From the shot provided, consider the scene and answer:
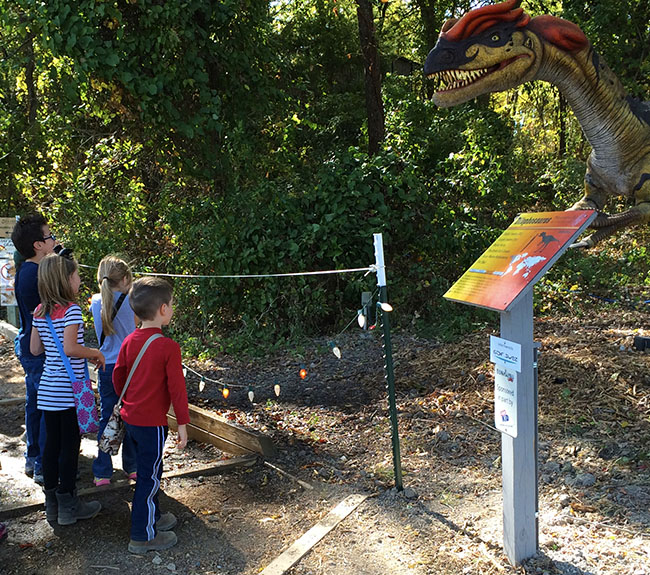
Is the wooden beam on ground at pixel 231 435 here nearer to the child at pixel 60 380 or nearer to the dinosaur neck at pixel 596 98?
the child at pixel 60 380

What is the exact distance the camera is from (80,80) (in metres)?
7.38

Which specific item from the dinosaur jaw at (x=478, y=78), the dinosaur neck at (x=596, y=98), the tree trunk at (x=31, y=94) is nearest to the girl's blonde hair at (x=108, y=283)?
the dinosaur jaw at (x=478, y=78)

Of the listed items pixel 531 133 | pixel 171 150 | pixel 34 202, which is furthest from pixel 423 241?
pixel 531 133

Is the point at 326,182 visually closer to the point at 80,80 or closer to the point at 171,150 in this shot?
the point at 171,150

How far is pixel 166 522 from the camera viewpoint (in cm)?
373

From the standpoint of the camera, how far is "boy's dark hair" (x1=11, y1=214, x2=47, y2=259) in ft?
13.9

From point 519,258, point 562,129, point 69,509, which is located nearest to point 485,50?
point 519,258

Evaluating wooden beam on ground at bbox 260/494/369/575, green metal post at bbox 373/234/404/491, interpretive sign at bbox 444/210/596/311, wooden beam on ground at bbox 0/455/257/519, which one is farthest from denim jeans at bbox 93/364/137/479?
interpretive sign at bbox 444/210/596/311

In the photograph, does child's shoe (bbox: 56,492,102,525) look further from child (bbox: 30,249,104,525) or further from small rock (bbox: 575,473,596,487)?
small rock (bbox: 575,473,596,487)

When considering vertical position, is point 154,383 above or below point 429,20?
below

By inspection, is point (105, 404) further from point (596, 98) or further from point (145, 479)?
point (596, 98)

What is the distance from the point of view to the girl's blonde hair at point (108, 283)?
4.11 m

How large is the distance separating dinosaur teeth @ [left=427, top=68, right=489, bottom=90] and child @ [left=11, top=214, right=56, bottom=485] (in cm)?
284

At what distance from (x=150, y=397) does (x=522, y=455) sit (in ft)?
6.37
